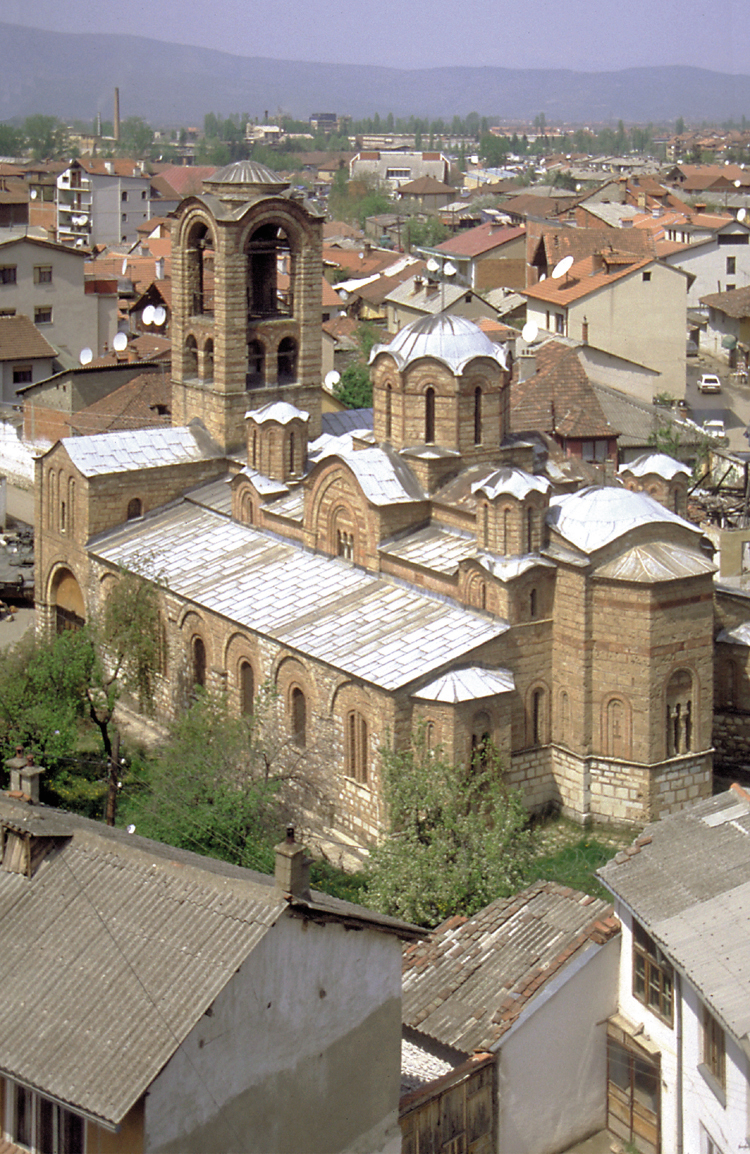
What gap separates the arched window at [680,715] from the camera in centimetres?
2728

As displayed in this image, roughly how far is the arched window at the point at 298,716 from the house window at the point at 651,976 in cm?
1015

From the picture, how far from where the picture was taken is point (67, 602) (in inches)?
1433

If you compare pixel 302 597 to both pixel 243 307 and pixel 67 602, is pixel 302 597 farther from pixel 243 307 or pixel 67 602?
pixel 67 602

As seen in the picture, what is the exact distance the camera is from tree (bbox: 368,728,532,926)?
914 inches

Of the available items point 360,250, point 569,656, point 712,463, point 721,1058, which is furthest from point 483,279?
point 721,1058

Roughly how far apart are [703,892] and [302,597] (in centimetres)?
1277

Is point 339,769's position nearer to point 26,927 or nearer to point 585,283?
point 26,927

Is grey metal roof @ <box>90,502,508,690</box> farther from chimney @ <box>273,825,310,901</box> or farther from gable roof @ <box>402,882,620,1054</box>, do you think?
chimney @ <box>273,825,310,901</box>

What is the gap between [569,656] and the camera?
2745 centimetres

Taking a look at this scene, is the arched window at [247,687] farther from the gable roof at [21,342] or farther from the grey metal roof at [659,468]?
the gable roof at [21,342]

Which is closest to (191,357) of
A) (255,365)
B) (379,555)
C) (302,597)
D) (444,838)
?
(255,365)

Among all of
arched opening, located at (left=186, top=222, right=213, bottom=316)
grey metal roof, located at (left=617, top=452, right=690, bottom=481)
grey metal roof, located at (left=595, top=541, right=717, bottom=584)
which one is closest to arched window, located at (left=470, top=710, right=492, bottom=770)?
grey metal roof, located at (left=595, top=541, right=717, bottom=584)

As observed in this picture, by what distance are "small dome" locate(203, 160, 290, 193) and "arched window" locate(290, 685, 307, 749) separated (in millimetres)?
11968

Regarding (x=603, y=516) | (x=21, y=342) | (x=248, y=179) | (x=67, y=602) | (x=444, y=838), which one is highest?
(x=248, y=179)
